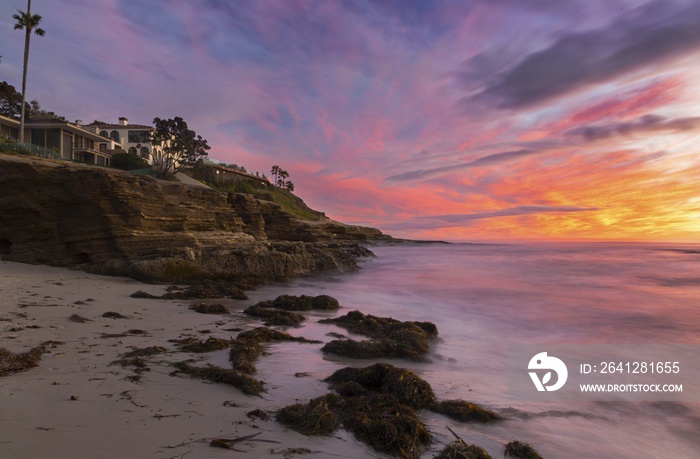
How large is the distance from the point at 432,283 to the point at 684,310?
7773 millimetres

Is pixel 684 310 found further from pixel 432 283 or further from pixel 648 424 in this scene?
pixel 648 424

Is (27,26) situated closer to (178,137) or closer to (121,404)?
(178,137)

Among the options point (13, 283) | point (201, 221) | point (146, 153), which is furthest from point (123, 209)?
point (146, 153)

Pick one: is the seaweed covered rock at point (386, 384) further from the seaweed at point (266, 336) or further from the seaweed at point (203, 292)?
the seaweed at point (203, 292)

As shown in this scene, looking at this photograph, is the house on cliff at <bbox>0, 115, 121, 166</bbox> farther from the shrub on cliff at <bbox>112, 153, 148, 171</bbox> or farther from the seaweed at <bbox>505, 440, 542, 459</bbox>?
the seaweed at <bbox>505, 440, 542, 459</bbox>

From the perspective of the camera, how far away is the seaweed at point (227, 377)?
142 inches

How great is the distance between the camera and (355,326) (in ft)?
22.5

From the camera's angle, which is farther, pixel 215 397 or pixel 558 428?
pixel 558 428

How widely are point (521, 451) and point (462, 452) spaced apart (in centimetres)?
60

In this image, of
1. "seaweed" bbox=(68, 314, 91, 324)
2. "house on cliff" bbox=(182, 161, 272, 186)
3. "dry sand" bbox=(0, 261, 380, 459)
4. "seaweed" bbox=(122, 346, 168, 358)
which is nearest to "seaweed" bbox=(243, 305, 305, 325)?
"dry sand" bbox=(0, 261, 380, 459)

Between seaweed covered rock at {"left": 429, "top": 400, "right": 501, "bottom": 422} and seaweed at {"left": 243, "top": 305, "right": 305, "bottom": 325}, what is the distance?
12.4ft

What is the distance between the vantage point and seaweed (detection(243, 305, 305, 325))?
6.89 m

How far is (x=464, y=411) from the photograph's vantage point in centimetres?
352

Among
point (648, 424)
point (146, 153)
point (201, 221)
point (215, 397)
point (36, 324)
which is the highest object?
point (146, 153)
